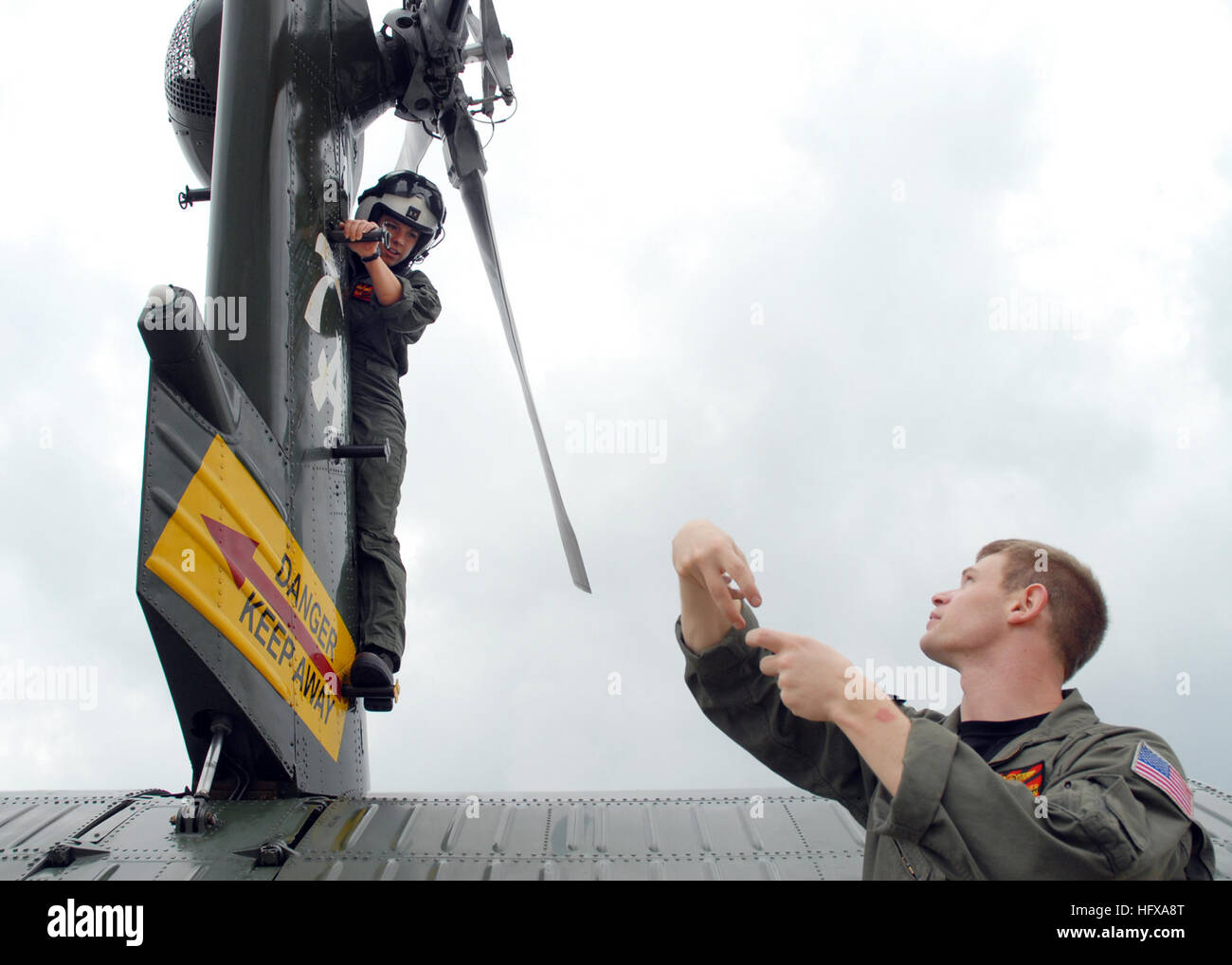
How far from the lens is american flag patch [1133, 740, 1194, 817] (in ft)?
7.47

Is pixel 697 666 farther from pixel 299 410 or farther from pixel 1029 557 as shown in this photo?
pixel 299 410

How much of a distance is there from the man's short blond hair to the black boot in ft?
11.0

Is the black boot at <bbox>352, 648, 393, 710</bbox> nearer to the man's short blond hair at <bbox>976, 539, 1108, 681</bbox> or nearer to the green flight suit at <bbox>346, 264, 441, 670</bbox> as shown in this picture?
the green flight suit at <bbox>346, 264, 441, 670</bbox>

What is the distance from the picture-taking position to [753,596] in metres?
2.39

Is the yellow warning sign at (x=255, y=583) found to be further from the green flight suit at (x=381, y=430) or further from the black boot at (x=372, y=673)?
the green flight suit at (x=381, y=430)

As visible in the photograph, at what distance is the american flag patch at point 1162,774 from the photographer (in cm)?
228

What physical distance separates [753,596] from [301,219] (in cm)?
383

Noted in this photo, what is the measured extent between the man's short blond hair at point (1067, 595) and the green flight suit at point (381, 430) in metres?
3.51

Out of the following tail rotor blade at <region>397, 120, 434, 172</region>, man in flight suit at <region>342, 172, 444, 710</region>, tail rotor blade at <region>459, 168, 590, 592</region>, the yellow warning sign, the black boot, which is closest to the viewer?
the yellow warning sign

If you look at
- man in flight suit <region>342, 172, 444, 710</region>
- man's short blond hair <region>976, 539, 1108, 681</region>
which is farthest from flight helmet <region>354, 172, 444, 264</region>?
man's short blond hair <region>976, 539, 1108, 681</region>

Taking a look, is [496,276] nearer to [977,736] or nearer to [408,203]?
[408,203]

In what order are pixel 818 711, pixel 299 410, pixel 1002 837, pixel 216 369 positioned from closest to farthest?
1. pixel 1002 837
2. pixel 818 711
3. pixel 216 369
4. pixel 299 410
